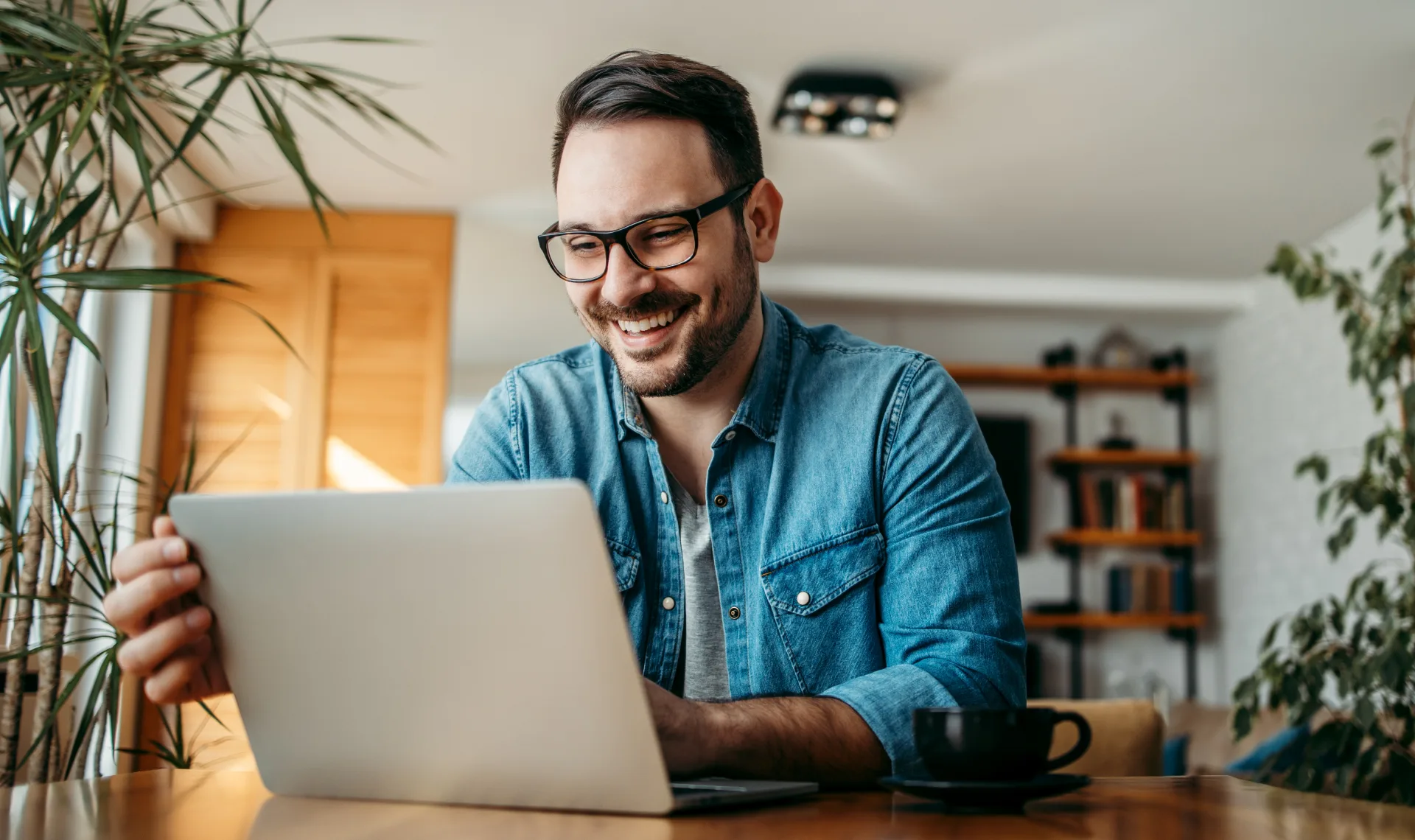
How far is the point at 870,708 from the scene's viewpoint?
0.95 meters

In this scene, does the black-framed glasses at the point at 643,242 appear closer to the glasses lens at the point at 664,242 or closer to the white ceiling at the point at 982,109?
the glasses lens at the point at 664,242

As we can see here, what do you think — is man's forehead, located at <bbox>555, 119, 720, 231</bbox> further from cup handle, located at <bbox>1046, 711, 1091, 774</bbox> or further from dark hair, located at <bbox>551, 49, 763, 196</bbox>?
cup handle, located at <bbox>1046, 711, 1091, 774</bbox>

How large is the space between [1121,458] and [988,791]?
581 centimetres

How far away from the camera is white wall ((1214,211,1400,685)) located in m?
5.00

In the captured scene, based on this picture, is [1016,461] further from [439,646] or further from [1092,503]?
[439,646]

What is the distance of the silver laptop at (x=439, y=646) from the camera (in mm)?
658

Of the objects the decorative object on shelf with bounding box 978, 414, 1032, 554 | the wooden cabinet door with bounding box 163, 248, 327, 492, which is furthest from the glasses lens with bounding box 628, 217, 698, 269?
the decorative object on shelf with bounding box 978, 414, 1032, 554

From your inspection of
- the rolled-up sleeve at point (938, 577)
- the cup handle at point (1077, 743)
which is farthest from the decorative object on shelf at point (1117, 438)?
the cup handle at point (1077, 743)

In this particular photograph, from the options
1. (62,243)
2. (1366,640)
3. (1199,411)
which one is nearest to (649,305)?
(62,243)

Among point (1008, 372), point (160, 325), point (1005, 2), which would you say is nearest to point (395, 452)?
point (160, 325)

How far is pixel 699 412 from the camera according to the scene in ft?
4.63

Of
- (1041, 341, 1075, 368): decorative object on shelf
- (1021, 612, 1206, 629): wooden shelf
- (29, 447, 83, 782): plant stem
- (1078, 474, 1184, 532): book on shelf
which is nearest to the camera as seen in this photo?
(29, 447, 83, 782): plant stem

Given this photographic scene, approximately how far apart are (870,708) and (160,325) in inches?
169

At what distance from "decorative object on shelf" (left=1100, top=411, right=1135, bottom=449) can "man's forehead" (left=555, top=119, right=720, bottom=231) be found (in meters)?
5.40
